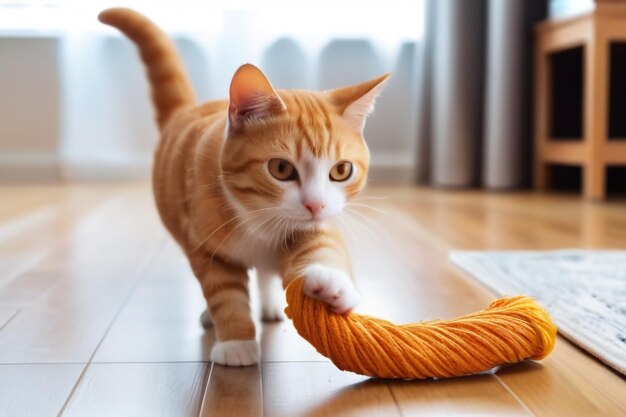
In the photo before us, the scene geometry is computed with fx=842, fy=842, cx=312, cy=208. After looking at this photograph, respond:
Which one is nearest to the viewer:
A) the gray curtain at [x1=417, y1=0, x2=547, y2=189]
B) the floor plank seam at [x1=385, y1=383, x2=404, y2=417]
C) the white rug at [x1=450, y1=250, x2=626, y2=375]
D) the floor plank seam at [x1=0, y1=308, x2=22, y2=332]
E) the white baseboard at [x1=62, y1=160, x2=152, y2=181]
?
the floor plank seam at [x1=385, y1=383, x2=404, y2=417]

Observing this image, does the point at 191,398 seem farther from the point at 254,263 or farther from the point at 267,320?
the point at 267,320

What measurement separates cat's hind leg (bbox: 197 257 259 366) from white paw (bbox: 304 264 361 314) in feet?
0.49

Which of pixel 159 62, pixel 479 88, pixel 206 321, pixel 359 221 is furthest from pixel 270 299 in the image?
pixel 479 88

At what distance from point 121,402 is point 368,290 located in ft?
2.16

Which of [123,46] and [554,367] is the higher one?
[123,46]

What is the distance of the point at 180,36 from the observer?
3.69 metres

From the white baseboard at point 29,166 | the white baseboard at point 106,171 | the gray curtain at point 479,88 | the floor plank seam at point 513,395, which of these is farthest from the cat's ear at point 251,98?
the white baseboard at point 29,166

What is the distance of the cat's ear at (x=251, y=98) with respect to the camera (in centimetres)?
101

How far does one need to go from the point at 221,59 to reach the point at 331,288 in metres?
2.76

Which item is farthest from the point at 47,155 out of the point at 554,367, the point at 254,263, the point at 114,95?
the point at 554,367

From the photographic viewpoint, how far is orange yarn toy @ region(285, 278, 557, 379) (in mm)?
965

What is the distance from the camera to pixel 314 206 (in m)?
0.99

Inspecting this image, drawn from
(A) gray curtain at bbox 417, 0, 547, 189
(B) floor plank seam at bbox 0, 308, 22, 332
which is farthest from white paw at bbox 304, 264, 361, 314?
(A) gray curtain at bbox 417, 0, 547, 189

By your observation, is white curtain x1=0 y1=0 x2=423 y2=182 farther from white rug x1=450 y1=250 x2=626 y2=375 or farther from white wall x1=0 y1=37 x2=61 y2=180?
white rug x1=450 y1=250 x2=626 y2=375
